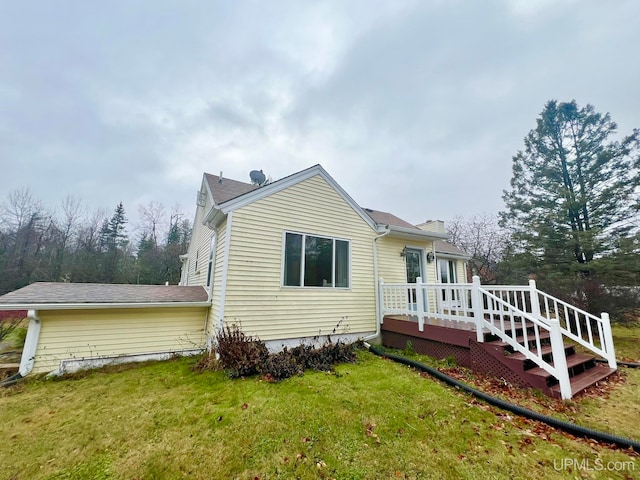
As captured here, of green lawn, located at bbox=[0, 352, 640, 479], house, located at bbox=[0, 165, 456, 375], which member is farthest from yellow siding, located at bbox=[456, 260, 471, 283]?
green lawn, located at bbox=[0, 352, 640, 479]

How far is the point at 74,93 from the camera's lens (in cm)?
1013

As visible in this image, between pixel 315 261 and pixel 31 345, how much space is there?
5869 millimetres

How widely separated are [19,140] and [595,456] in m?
25.7

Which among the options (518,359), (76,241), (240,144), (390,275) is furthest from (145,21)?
(76,241)

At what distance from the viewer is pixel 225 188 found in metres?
8.46

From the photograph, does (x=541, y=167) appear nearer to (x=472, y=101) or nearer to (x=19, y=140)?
(x=472, y=101)

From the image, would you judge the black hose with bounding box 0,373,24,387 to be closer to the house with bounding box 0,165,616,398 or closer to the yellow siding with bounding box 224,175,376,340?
the house with bounding box 0,165,616,398

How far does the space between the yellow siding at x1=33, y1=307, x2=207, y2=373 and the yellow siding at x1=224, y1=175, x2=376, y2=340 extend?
1579 mm

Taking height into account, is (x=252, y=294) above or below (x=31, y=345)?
above

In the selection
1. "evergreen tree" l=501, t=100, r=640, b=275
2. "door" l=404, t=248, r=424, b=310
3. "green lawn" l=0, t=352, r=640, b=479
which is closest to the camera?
"green lawn" l=0, t=352, r=640, b=479

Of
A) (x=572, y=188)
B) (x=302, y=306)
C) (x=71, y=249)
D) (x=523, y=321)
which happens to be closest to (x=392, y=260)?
(x=302, y=306)

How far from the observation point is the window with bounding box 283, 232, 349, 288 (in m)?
6.32

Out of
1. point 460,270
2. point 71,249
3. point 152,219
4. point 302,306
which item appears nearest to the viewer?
point 302,306

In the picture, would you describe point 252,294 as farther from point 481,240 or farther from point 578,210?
point 481,240
